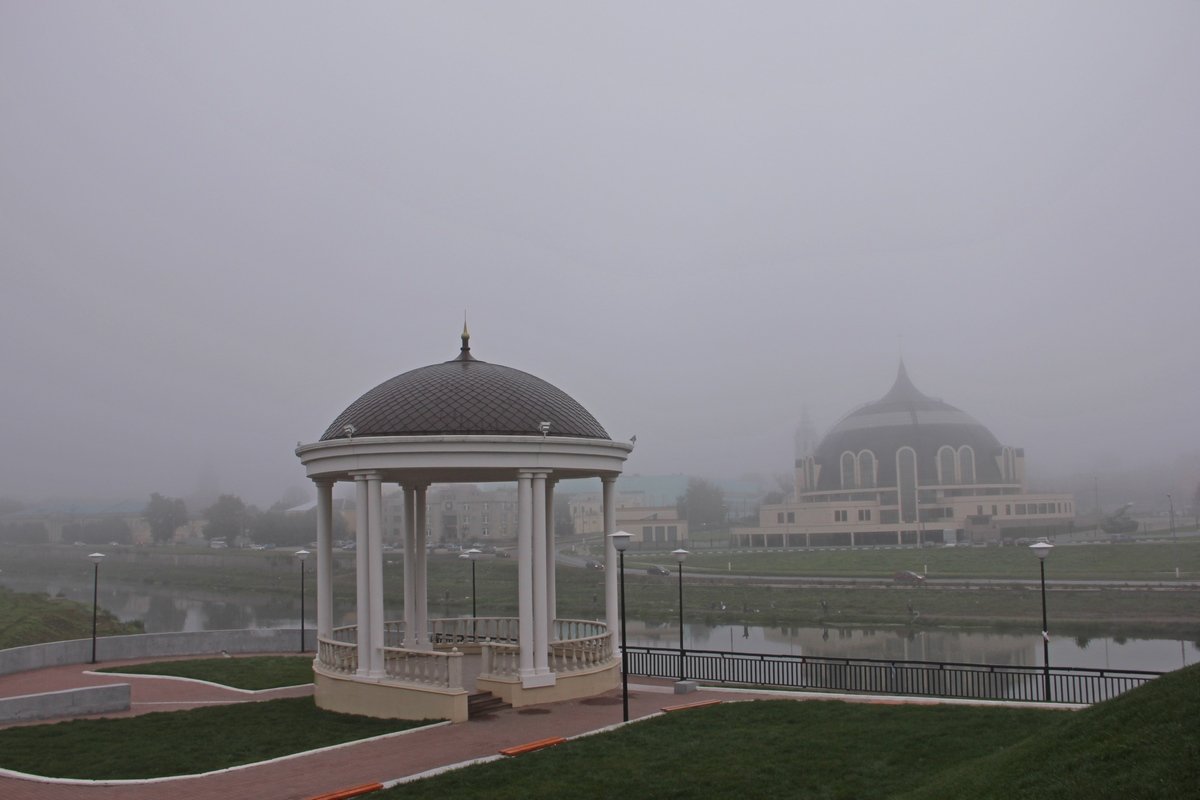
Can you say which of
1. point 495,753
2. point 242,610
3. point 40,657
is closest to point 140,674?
point 40,657

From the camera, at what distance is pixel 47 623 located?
4403 centimetres

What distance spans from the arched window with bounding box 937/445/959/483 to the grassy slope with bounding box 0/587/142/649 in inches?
3727

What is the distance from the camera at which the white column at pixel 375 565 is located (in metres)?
18.9

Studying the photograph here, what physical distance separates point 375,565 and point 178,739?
4.57 meters

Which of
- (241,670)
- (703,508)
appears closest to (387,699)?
Result: (241,670)

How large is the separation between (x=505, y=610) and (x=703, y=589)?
1383cm

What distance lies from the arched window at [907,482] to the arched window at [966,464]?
5.80 m

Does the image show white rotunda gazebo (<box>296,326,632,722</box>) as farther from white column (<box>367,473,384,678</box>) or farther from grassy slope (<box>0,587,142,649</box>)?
grassy slope (<box>0,587,142,649</box>)

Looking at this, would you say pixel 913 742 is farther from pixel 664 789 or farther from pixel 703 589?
pixel 703 589

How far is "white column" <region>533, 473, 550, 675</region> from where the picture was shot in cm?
1903

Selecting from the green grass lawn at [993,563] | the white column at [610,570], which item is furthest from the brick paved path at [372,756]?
the green grass lawn at [993,563]

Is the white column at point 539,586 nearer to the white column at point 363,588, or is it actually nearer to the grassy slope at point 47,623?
the white column at point 363,588

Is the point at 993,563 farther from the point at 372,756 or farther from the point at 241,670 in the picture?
the point at 372,756

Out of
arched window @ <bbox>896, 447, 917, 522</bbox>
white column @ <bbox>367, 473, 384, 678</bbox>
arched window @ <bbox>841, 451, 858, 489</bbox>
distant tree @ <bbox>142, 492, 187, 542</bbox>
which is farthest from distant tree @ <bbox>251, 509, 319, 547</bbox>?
white column @ <bbox>367, 473, 384, 678</bbox>
